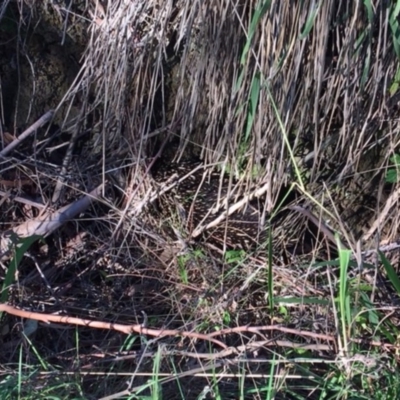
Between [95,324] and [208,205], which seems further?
[208,205]

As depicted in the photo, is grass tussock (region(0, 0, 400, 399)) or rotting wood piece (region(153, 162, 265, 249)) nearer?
grass tussock (region(0, 0, 400, 399))

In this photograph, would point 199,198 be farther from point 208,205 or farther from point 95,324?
point 95,324

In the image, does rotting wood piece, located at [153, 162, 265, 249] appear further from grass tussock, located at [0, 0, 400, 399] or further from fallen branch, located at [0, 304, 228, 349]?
fallen branch, located at [0, 304, 228, 349]

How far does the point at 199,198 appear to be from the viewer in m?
2.60

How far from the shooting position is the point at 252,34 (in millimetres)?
2096

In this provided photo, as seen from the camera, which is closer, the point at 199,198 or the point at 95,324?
the point at 95,324

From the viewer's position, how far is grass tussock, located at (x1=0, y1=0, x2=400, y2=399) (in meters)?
2.03

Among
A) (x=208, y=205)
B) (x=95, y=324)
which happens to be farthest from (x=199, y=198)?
(x=95, y=324)

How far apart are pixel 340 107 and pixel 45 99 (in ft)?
3.34

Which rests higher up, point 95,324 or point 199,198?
point 199,198

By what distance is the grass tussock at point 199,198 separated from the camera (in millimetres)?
2031

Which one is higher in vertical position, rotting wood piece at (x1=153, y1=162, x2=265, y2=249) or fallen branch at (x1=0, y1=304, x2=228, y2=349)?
rotting wood piece at (x1=153, y1=162, x2=265, y2=249)

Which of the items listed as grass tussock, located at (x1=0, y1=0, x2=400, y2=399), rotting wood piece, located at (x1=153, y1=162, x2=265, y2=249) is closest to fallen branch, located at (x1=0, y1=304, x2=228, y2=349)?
grass tussock, located at (x1=0, y1=0, x2=400, y2=399)

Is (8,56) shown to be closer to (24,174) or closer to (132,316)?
(24,174)
